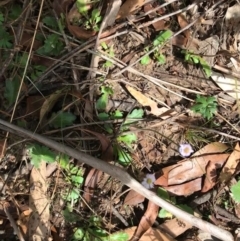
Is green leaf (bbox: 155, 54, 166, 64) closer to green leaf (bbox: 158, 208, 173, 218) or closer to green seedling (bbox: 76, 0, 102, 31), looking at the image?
green seedling (bbox: 76, 0, 102, 31)

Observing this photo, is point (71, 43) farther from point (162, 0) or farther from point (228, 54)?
point (228, 54)

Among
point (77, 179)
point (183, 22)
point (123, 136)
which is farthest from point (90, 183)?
point (183, 22)

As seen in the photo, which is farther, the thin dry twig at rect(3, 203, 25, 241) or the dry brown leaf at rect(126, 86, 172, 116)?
the dry brown leaf at rect(126, 86, 172, 116)

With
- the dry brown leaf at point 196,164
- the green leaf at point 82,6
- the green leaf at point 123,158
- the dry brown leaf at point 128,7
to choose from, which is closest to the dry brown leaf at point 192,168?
the dry brown leaf at point 196,164

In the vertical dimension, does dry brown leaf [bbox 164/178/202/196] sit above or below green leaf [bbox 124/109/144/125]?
below

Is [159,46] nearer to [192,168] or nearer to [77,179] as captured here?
[192,168]

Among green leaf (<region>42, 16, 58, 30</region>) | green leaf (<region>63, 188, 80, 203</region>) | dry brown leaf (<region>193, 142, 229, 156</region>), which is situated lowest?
dry brown leaf (<region>193, 142, 229, 156</region>)

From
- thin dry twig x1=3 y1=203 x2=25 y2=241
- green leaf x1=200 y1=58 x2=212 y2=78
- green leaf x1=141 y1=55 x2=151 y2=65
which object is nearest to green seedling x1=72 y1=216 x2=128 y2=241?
thin dry twig x1=3 y1=203 x2=25 y2=241

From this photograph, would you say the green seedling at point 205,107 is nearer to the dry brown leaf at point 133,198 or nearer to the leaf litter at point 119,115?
the leaf litter at point 119,115
